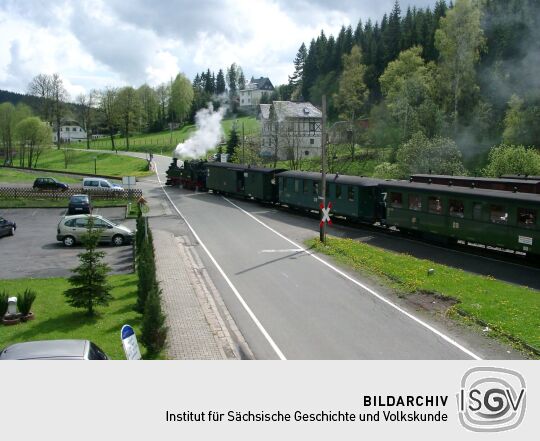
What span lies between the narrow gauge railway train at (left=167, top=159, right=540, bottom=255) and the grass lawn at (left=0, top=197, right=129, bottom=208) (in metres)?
11.1

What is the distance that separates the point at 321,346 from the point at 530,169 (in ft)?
96.2

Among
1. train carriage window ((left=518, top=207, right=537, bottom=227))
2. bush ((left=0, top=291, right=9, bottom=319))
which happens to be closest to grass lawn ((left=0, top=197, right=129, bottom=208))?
bush ((left=0, top=291, right=9, bottom=319))

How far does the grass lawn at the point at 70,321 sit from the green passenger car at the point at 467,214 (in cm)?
1412

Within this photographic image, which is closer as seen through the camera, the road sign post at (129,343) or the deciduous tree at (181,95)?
the road sign post at (129,343)

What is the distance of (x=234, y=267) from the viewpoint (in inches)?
866

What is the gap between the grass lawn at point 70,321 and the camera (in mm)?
13562

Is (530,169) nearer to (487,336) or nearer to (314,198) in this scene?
(314,198)

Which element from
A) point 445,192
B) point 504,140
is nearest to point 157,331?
point 445,192

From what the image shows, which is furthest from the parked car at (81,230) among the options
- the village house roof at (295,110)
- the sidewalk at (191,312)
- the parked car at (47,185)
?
the village house roof at (295,110)

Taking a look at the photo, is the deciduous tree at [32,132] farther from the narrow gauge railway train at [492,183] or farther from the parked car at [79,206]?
the narrow gauge railway train at [492,183]

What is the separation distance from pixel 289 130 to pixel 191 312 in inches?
1950

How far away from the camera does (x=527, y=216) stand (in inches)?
830

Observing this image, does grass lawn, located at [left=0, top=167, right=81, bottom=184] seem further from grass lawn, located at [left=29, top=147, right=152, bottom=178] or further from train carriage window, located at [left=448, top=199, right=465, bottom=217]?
train carriage window, located at [left=448, top=199, right=465, bottom=217]

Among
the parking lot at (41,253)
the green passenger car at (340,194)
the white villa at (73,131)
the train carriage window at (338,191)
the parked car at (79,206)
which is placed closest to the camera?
the parking lot at (41,253)
